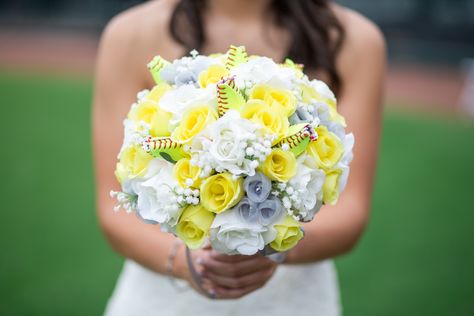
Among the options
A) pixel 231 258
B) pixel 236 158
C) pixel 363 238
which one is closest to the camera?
pixel 236 158

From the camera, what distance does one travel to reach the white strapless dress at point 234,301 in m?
2.52

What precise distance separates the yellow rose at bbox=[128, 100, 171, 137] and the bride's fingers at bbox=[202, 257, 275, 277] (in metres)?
0.53

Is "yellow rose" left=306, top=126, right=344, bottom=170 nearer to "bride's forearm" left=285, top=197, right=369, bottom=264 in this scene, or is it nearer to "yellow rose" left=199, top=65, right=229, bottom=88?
"yellow rose" left=199, top=65, right=229, bottom=88

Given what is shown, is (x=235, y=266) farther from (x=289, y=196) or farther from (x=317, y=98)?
(x=317, y=98)

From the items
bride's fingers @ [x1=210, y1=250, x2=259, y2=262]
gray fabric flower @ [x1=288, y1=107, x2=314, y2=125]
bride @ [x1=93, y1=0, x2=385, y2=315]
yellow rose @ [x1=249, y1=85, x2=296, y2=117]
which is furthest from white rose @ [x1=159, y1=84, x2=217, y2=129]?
bride @ [x1=93, y1=0, x2=385, y2=315]

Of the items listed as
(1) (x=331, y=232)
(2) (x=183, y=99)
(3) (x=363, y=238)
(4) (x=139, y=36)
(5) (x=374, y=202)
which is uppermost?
(2) (x=183, y=99)

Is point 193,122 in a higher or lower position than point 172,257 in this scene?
higher

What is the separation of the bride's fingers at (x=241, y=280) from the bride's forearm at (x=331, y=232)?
0.18 meters

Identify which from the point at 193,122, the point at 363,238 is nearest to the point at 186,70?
the point at 193,122

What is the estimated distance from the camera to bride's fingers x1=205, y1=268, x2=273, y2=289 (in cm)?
205

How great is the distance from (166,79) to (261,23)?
34.9 inches

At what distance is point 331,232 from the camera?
2348mm

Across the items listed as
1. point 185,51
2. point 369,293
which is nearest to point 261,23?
point 185,51

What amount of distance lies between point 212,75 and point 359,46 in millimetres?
980
